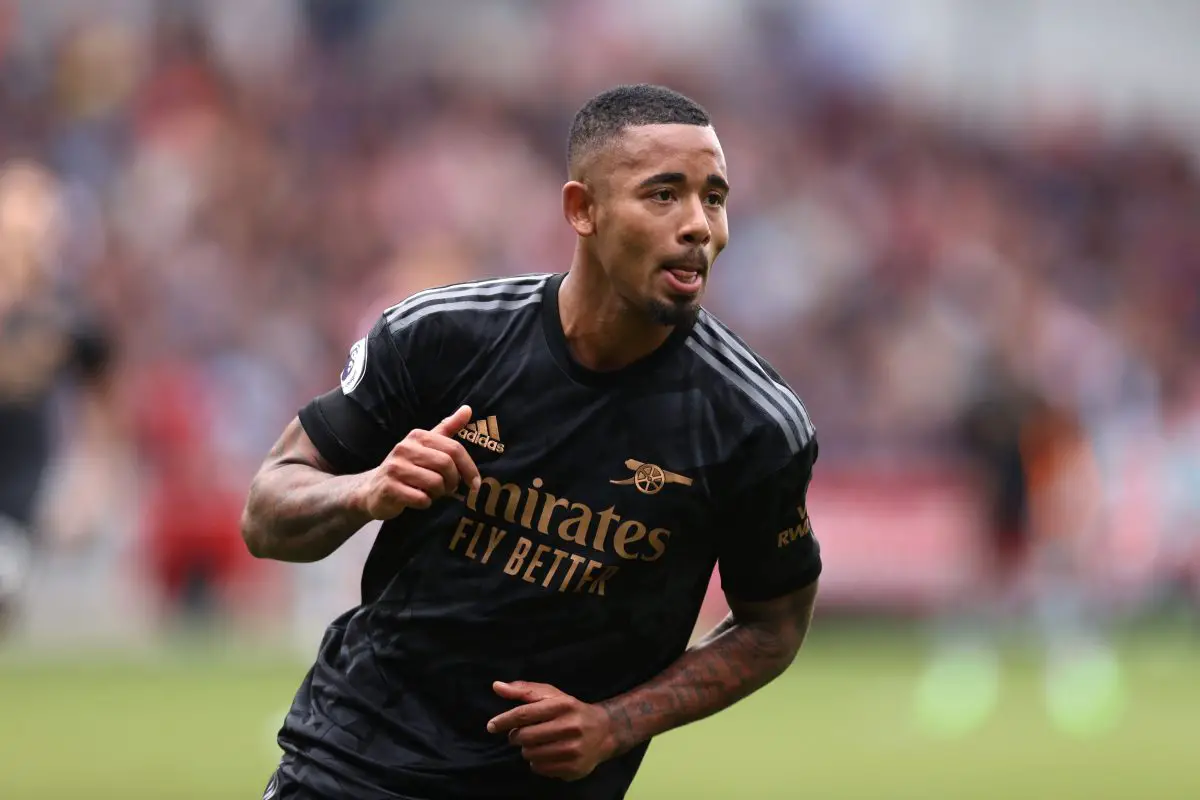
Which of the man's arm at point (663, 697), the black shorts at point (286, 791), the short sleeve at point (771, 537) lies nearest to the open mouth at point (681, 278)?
the short sleeve at point (771, 537)

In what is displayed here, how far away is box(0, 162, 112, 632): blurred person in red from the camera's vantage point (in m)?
9.11

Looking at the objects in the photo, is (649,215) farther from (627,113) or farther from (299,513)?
(299,513)

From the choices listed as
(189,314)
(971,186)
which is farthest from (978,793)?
(971,186)

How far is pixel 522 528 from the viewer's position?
4461 mm

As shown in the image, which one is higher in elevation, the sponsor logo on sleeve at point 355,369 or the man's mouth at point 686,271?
the man's mouth at point 686,271

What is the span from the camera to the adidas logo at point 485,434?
450cm

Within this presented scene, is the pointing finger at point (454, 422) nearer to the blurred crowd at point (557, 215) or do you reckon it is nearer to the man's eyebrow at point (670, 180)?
the man's eyebrow at point (670, 180)

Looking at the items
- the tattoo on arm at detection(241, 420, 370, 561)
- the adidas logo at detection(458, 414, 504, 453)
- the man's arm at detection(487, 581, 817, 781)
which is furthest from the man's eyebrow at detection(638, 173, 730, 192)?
the man's arm at detection(487, 581, 817, 781)

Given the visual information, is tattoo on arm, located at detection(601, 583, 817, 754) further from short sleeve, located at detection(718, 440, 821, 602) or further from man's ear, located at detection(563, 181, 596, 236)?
man's ear, located at detection(563, 181, 596, 236)

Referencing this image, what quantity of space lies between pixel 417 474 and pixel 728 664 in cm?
107

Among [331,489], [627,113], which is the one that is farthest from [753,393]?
[331,489]

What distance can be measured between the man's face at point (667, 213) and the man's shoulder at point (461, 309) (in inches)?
13.7

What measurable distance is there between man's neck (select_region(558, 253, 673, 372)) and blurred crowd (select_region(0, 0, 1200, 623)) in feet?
34.3

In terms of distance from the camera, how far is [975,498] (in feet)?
54.0
